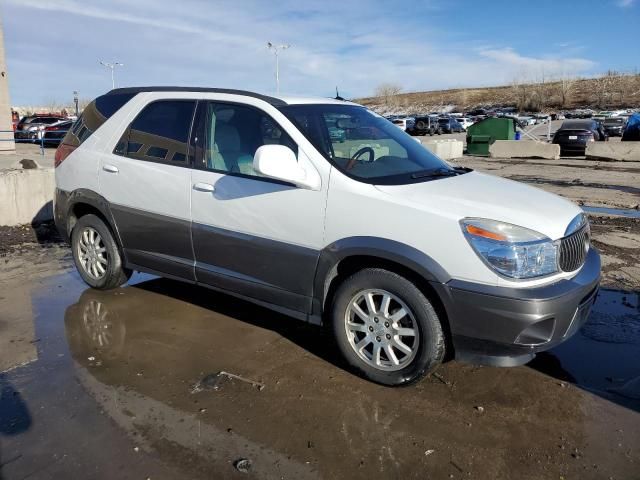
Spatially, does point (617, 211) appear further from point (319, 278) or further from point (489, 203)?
point (319, 278)

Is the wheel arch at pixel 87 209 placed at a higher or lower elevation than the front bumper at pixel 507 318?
higher

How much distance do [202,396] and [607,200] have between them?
973 centimetres

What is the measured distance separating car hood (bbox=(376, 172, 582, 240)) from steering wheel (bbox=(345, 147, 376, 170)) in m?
0.35

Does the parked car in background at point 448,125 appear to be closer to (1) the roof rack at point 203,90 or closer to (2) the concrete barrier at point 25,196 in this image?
(2) the concrete barrier at point 25,196

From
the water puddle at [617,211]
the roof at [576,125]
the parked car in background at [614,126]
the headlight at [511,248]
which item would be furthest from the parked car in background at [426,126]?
the headlight at [511,248]

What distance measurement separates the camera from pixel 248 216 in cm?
403

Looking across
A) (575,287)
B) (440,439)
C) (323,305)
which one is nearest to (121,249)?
(323,305)

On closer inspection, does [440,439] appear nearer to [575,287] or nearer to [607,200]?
[575,287]

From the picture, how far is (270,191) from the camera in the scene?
12.9ft

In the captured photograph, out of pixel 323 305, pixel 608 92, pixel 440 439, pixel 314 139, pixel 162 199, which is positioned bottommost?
pixel 440 439

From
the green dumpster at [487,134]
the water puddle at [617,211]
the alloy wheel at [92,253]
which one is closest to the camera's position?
the alloy wheel at [92,253]

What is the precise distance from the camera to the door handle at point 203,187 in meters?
4.19

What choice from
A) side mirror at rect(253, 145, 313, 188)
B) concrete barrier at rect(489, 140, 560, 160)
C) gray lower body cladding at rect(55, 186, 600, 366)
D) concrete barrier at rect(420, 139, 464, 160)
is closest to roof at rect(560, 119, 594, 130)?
concrete barrier at rect(489, 140, 560, 160)

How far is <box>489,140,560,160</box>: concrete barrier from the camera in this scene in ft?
67.5
